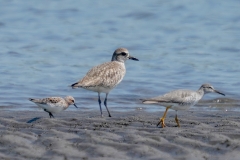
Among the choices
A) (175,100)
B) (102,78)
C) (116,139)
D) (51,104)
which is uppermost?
(102,78)

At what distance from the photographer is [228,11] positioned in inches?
1111

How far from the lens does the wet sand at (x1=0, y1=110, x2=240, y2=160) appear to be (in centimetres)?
827

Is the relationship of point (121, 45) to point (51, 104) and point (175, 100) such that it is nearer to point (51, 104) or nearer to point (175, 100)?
point (51, 104)

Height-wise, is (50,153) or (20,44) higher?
(20,44)

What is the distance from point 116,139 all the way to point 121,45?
523 inches

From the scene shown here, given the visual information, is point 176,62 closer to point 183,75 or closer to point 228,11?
point 183,75

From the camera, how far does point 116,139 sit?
8.93 metres

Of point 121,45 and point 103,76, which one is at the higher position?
point 121,45

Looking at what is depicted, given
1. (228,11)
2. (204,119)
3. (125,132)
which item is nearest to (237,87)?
(204,119)

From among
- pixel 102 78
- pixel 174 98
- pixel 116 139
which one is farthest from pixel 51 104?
pixel 116 139

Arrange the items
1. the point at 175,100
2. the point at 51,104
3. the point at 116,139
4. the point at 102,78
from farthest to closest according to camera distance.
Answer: the point at 102,78 → the point at 51,104 → the point at 175,100 → the point at 116,139

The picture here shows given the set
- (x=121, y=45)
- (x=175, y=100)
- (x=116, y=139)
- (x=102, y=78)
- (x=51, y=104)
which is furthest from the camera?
(x=121, y=45)

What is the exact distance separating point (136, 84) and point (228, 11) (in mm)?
13169

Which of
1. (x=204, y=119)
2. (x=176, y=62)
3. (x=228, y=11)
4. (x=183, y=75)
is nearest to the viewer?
(x=204, y=119)
